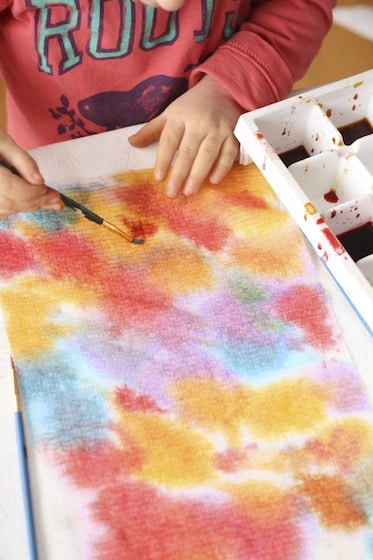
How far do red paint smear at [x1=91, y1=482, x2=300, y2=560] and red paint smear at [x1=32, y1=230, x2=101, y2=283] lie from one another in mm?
188

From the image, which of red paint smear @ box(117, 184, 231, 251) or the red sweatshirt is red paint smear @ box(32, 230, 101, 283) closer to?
red paint smear @ box(117, 184, 231, 251)

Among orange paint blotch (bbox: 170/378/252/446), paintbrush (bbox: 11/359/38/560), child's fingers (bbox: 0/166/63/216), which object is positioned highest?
child's fingers (bbox: 0/166/63/216)

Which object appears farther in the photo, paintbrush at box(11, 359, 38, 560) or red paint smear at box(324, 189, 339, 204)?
Result: red paint smear at box(324, 189, 339, 204)

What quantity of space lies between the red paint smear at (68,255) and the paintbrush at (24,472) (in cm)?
10

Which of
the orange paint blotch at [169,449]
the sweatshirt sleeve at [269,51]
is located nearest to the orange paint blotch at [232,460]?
the orange paint blotch at [169,449]

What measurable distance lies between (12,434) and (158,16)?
433 millimetres

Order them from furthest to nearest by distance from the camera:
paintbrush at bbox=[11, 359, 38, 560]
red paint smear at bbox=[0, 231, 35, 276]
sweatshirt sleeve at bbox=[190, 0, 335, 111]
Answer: sweatshirt sleeve at bbox=[190, 0, 335, 111] < red paint smear at bbox=[0, 231, 35, 276] < paintbrush at bbox=[11, 359, 38, 560]

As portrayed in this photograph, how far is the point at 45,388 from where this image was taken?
48 cm

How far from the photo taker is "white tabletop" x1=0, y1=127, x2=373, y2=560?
1.41 feet

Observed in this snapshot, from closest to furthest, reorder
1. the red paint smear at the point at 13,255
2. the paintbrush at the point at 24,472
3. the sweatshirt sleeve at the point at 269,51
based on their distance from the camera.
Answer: the paintbrush at the point at 24,472 → the red paint smear at the point at 13,255 → the sweatshirt sleeve at the point at 269,51

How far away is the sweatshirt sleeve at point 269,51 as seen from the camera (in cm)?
63

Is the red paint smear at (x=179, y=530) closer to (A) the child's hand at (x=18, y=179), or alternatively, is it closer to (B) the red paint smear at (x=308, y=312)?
(B) the red paint smear at (x=308, y=312)

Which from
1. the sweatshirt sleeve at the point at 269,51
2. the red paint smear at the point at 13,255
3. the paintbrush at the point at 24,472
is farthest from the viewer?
the sweatshirt sleeve at the point at 269,51

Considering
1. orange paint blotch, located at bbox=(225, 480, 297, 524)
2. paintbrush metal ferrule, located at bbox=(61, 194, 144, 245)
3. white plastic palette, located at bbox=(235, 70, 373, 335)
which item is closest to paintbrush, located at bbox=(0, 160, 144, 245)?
paintbrush metal ferrule, located at bbox=(61, 194, 144, 245)
